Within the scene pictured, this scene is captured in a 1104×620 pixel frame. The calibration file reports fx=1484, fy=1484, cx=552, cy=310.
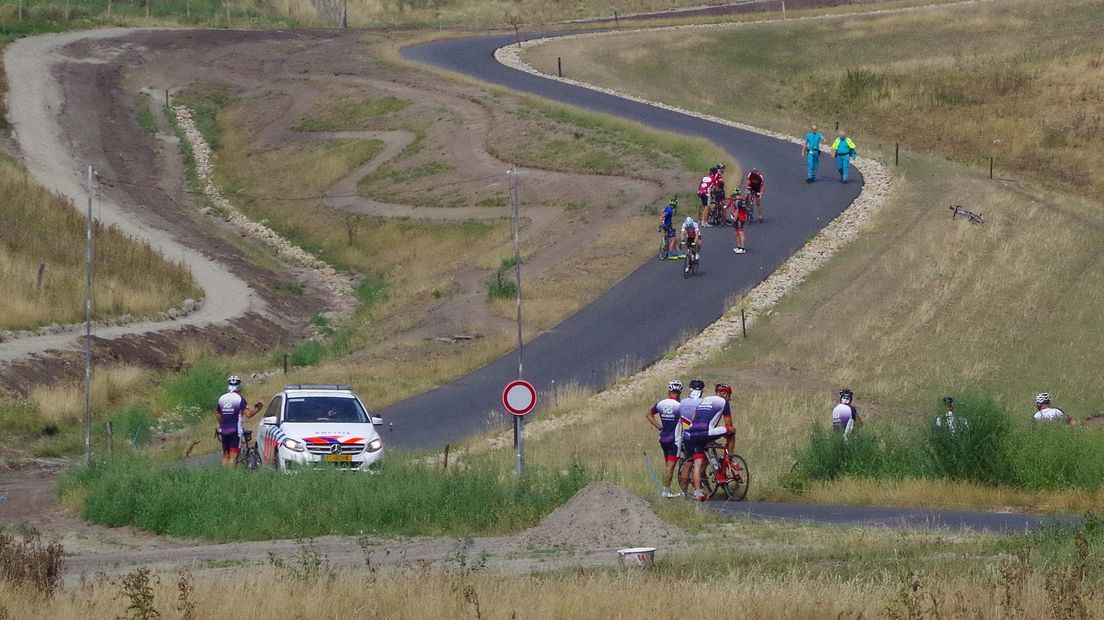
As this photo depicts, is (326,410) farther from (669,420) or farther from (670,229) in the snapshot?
(670,229)

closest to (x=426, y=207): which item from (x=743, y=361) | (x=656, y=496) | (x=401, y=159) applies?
(x=401, y=159)

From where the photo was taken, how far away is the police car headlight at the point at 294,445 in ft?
76.1

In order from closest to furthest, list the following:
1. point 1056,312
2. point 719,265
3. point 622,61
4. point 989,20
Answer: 1. point 1056,312
2. point 719,265
3. point 622,61
4. point 989,20

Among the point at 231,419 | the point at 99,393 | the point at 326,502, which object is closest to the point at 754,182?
the point at 99,393

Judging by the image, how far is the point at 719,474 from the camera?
21.3 meters

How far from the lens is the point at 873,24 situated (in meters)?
89.2

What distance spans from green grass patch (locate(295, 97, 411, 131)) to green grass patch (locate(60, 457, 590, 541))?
162 ft

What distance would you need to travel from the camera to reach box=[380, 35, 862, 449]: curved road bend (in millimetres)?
32594

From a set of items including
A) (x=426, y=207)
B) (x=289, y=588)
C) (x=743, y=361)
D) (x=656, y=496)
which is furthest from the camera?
(x=426, y=207)

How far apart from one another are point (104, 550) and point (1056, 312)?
2607cm

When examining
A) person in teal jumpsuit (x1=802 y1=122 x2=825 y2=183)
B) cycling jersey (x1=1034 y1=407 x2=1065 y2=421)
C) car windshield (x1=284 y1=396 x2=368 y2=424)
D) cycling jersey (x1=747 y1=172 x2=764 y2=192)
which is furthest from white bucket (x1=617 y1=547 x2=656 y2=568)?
person in teal jumpsuit (x1=802 y1=122 x2=825 y2=183)

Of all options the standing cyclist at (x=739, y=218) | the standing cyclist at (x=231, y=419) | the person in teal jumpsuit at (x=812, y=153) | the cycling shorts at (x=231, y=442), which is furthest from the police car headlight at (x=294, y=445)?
the person in teal jumpsuit at (x=812, y=153)

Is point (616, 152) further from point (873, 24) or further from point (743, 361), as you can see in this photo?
point (873, 24)

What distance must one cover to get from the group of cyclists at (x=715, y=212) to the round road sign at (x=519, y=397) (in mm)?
19562
